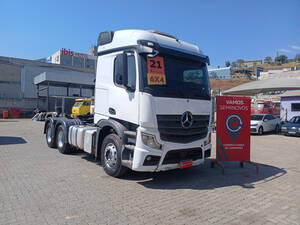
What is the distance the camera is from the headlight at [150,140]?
4895 mm

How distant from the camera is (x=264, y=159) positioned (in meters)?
8.48

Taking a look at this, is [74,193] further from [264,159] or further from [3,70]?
[3,70]

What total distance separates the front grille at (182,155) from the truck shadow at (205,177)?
0.56 meters

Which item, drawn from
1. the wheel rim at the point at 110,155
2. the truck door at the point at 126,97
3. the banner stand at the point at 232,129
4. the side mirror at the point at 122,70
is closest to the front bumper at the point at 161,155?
the truck door at the point at 126,97

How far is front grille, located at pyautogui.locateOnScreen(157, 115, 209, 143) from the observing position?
506 centimetres

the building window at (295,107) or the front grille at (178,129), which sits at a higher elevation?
the building window at (295,107)

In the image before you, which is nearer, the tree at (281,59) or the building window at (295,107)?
the building window at (295,107)

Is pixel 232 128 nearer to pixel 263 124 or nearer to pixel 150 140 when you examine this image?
pixel 150 140

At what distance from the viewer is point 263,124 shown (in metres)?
17.1

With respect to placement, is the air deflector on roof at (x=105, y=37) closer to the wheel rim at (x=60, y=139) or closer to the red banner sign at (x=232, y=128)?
the red banner sign at (x=232, y=128)

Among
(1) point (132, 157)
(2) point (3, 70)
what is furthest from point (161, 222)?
(2) point (3, 70)

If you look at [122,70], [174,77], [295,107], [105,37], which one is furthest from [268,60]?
[122,70]

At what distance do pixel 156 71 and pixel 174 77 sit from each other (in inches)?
19.3

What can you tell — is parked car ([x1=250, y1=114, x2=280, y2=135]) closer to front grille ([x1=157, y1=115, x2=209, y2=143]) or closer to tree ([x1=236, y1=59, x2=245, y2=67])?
front grille ([x1=157, y1=115, x2=209, y2=143])
